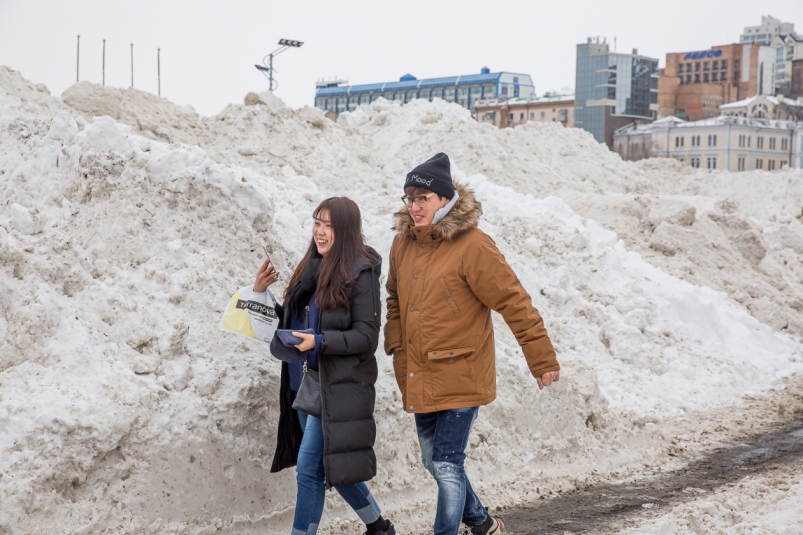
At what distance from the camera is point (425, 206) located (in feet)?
13.8

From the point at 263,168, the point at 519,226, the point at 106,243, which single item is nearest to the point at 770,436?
the point at 519,226

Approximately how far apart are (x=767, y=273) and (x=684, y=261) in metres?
1.81

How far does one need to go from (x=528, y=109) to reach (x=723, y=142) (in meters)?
16.9

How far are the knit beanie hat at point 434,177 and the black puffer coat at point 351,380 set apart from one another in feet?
1.55

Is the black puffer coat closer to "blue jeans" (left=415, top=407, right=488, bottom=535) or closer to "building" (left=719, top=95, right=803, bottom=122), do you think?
"blue jeans" (left=415, top=407, right=488, bottom=535)

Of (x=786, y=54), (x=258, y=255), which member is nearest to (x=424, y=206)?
(x=258, y=255)

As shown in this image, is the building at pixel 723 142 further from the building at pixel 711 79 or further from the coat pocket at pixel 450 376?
the coat pocket at pixel 450 376

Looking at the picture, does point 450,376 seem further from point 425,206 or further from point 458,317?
point 425,206

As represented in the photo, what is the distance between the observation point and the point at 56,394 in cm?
427

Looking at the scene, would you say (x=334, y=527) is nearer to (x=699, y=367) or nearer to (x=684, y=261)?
(x=699, y=367)

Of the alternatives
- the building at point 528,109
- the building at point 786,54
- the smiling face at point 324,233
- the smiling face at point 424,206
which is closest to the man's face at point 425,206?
the smiling face at point 424,206

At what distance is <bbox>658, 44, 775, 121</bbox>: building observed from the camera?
77250 millimetres

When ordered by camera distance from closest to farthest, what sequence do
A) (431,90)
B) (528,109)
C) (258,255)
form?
1. (258,255)
2. (528,109)
3. (431,90)

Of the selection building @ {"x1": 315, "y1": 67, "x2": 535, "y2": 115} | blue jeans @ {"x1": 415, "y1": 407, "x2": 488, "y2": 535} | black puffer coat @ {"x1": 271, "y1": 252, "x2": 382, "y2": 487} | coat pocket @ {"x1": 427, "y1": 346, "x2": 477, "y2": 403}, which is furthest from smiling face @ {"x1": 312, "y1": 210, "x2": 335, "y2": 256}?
building @ {"x1": 315, "y1": 67, "x2": 535, "y2": 115}
